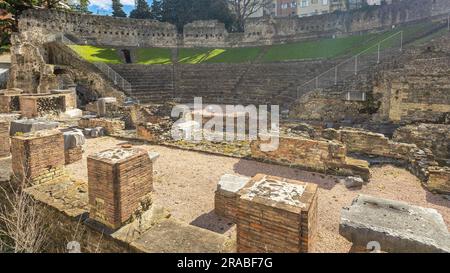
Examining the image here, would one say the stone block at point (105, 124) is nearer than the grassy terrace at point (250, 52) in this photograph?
Yes

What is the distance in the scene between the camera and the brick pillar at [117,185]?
16.5ft

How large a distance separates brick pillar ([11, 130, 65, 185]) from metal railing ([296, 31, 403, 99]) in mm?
17674

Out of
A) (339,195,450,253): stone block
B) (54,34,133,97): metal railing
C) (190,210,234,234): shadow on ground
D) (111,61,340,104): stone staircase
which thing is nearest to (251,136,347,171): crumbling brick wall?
(190,210,234,234): shadow on ground

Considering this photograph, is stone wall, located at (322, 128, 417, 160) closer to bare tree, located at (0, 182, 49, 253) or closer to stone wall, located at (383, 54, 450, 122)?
stone wall, located at (383, 54, 450, 122)

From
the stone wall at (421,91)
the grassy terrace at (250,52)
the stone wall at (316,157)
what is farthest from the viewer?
the grassy terrace at (250,52)

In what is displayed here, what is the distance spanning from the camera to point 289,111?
68.0ft

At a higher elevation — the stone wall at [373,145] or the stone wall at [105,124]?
the stone wall at [105,124]

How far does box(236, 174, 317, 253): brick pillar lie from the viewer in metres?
3.69

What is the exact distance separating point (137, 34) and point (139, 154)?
123 ft

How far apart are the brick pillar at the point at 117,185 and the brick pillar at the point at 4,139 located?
554 cm

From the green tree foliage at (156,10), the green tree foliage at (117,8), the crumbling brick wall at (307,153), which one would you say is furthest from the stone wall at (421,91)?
the green tree foliage at (117,8)

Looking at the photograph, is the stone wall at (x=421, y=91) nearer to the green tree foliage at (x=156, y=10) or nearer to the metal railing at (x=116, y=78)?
the metal railing at (x=116, y=78)

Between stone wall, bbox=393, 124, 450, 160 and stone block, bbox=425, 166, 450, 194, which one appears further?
stone wall, bbox=393, 124, 450, 160

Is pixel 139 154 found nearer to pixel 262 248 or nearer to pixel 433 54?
pixel 262 248
